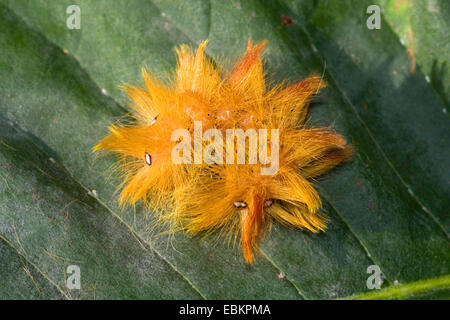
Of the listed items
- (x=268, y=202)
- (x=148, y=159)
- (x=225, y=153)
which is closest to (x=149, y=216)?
(x=148, y=159)

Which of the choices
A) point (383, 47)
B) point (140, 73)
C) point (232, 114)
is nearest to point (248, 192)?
point (232, 114)

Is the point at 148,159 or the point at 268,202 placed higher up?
the point at 148,159

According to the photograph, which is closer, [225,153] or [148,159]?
[225,153]

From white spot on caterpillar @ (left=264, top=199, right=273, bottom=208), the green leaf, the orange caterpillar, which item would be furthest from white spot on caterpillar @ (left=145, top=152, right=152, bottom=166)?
white spot on caterpillar @ (left=264, top=199, right=273, bottom=208)

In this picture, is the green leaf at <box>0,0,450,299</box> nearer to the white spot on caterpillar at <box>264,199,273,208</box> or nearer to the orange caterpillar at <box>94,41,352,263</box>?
the orange caterpillar at <box>94,41,352,263</box>

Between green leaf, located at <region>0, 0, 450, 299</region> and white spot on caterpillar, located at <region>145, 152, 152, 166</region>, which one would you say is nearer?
green leaf, located at <region>0, 0, 450, 299</region>

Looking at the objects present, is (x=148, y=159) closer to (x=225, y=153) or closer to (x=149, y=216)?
(x=149, y=216)
